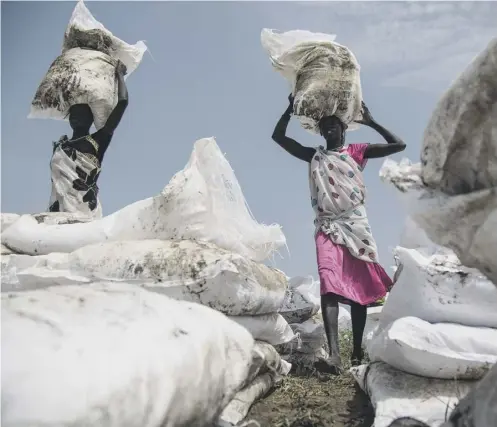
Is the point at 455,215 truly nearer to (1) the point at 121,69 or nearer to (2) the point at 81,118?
(2) the point at 81,118

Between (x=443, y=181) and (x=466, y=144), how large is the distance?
9 centimetres

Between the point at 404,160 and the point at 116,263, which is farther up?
the point at 404,160

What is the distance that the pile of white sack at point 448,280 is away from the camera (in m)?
1.11

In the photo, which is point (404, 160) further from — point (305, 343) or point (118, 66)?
point (118, 66)

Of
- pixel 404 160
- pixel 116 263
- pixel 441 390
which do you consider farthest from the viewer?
pixel 116 263

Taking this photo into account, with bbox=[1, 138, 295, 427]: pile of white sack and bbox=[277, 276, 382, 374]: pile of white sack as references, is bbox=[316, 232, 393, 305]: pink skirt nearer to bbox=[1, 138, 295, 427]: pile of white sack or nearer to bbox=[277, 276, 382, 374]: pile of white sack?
bbox=[277, 276, 382, 374]: pile of white sack

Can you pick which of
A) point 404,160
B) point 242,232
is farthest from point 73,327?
point 242,232

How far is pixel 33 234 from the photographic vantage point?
2363mm

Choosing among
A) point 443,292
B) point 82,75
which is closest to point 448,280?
point 443,292

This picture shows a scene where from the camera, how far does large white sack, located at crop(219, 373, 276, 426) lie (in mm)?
1578

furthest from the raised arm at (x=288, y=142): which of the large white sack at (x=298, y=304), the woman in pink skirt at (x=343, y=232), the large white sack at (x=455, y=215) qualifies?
the large white sack at (x=455, y=215)

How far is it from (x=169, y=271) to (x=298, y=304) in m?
1.29

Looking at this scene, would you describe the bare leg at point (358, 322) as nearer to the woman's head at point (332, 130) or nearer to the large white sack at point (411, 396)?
the woman's head at point (332, 130)

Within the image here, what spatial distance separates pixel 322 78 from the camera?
2859 mm
